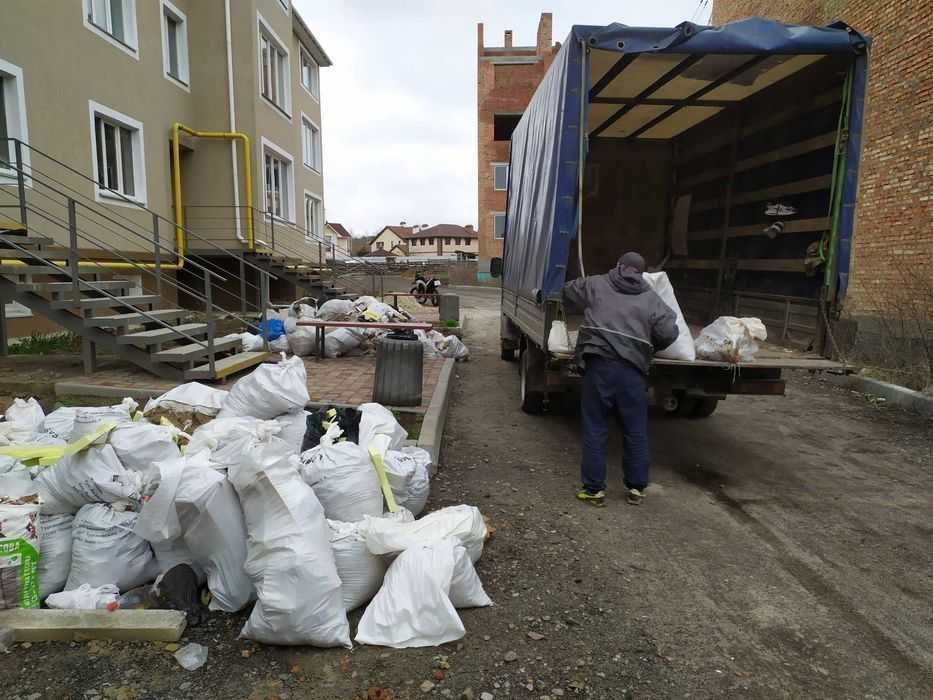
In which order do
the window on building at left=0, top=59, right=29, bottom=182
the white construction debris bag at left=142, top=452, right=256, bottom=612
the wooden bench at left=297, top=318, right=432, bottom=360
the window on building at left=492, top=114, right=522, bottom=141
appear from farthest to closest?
the window on building at left=492, top=114, right=522, bottom=141 < the window on building at left=0, top=59, right=29, bottom=182 < the wooden bench at left=297, top=318, right=432, bottom=360 < the white construction debris bag at left=142, top=452, right=256, bottom=612

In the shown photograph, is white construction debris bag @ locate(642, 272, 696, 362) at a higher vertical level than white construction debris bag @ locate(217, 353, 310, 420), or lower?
higher

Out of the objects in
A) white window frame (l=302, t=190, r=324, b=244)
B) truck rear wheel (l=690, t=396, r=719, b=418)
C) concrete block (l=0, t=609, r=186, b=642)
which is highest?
white window frame (l=302, t=190, r=324, b=244)

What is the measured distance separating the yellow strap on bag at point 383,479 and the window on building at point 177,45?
12987mm

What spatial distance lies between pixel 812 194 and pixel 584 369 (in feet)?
9.10

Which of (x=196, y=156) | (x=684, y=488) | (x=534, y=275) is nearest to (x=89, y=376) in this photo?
(x=534, y=275)

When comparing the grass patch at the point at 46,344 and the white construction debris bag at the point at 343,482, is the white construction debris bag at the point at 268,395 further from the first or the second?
the grass patch at the point at 46,344

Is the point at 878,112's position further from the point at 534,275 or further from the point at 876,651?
the point at 876,651

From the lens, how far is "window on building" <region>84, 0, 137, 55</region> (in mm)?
10594

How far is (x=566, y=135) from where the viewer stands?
15.1 ft

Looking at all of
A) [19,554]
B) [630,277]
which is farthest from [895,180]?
[19,554]

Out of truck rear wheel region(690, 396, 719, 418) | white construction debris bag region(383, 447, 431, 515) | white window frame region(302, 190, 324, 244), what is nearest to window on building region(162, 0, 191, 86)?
white window frame region(302, 190, 324, 244)

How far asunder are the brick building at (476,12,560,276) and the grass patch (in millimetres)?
26146

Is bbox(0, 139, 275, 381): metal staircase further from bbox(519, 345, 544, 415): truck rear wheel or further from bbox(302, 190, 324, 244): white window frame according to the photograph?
bbox(302, 190, 324, 244): white window frame

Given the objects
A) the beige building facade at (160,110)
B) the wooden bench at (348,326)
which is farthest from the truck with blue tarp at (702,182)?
the beige building facade at (160,110)
